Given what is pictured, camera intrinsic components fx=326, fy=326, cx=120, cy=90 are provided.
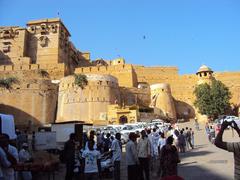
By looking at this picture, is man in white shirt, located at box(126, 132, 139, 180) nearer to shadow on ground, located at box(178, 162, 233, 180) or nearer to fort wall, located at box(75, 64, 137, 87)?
shadow on ground, located at box(178, 162, 233, 180)

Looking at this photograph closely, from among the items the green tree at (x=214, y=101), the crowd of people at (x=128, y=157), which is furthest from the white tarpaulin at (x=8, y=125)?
the green tree at (x=214, y=101)

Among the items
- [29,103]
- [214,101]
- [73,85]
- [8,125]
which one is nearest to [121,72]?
[73,85]

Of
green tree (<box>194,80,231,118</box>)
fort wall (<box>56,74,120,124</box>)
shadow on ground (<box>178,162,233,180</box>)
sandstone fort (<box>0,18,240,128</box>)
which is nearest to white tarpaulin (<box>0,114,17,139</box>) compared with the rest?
shadow on ground (<box>178,162,233,180</box>)

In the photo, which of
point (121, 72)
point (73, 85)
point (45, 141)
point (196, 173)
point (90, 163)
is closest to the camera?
point (90, 163)

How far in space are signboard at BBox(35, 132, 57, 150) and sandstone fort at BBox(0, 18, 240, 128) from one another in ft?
53.0

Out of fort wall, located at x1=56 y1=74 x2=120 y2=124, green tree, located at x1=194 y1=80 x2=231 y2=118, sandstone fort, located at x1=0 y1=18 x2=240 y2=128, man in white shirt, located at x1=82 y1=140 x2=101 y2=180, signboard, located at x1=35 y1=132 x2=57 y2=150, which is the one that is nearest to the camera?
man in white shirt, located at x1=82 y1=140 x2=101 y2=180

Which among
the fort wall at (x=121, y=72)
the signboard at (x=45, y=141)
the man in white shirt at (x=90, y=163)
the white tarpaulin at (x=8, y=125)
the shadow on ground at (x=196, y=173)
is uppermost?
the fort wall at (x=121, y=72)

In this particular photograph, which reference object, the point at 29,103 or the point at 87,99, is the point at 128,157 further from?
the point at 29,103

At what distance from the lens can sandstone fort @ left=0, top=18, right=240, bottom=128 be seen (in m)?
31.9

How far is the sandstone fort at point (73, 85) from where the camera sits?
31.9 meters

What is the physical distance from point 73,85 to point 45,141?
20584 mm

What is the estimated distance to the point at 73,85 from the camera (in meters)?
32.2

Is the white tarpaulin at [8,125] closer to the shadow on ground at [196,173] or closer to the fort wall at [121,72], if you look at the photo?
the shadow on ground at [196,173]

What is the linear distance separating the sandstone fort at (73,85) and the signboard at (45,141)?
53.0 feet
